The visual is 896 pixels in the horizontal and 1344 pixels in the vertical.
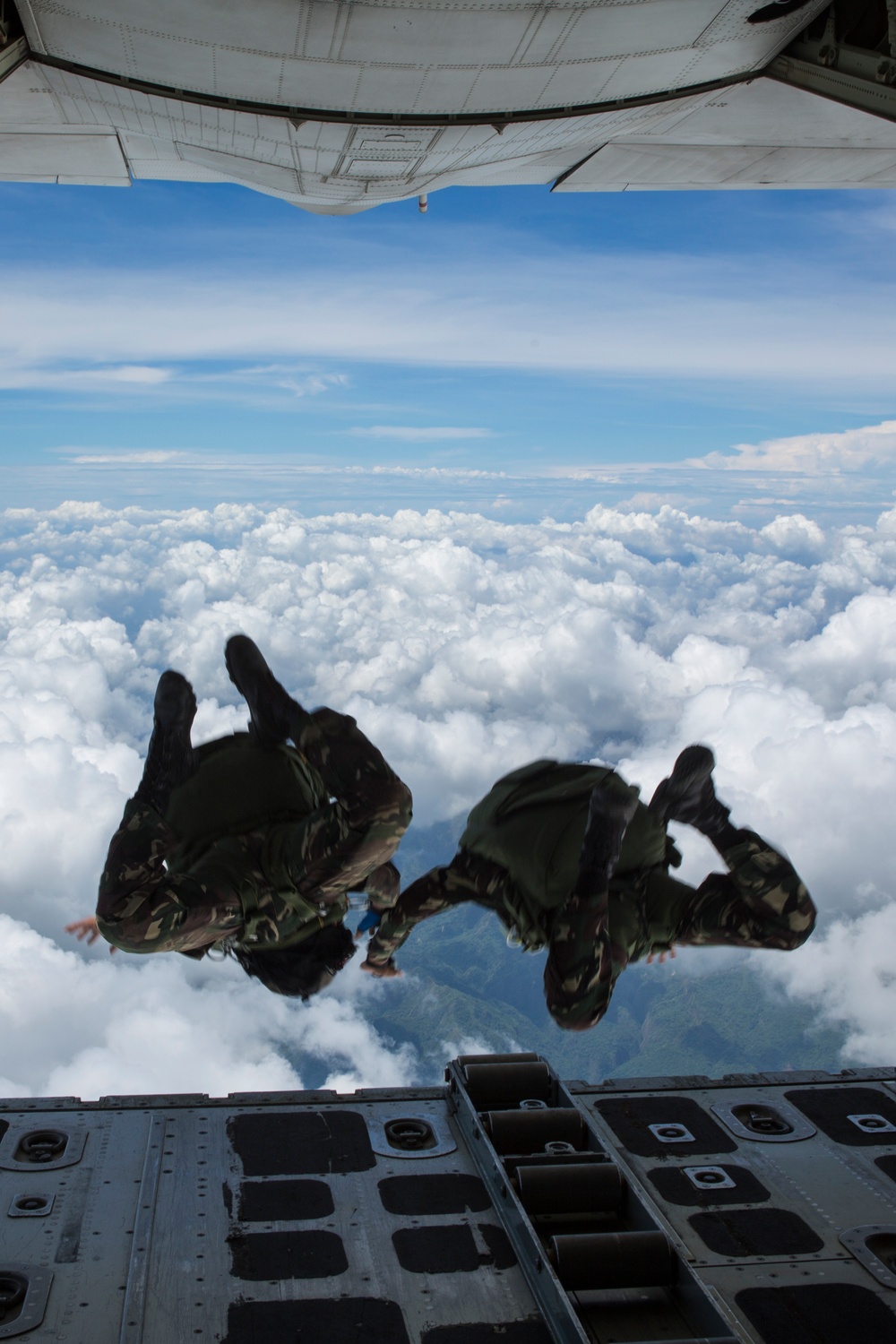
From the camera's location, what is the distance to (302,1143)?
14.6 meters

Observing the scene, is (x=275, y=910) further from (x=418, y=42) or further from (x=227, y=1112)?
(x=227, y=1112)

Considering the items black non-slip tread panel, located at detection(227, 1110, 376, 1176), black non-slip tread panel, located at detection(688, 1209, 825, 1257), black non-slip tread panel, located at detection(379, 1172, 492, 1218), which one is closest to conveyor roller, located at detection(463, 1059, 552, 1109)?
black non-slip tread panel, located at detection(227, 1110, 376, 1176)

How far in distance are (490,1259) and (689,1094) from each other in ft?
22.7

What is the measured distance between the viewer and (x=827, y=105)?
9.33 metres

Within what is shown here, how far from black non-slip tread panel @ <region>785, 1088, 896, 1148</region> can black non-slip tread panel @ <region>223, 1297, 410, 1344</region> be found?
8644mm

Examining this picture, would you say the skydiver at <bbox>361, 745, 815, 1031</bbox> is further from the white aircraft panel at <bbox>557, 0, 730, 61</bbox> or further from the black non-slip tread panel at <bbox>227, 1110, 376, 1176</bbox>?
the black non-slip tread panel at <bbox>227, 1110, 376, 1176</bbox>

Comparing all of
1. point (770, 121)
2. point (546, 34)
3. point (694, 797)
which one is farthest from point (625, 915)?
point (770, 121)

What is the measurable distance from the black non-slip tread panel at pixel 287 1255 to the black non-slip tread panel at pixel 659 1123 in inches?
215

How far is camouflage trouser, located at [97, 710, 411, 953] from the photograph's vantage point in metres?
5.34

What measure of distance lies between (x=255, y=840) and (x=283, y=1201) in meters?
8.31

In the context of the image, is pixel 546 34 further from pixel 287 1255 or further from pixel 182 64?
pixel 287 1255

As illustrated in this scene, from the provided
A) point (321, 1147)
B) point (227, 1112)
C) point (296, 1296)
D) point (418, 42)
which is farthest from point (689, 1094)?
point (418, 42)

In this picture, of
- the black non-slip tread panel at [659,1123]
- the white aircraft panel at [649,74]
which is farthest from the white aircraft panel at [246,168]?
the black non-slip tread panel at [659,1123]

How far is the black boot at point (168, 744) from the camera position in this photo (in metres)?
6.68
